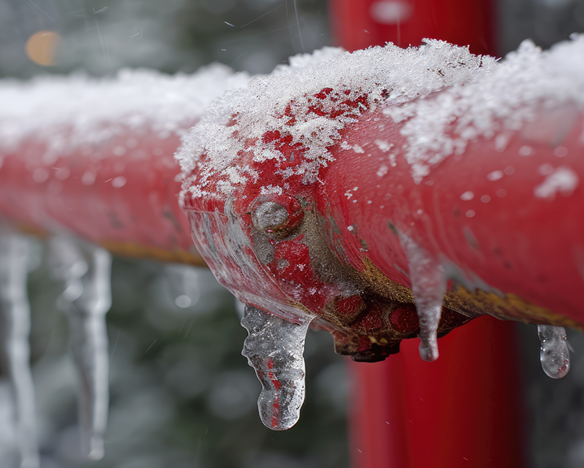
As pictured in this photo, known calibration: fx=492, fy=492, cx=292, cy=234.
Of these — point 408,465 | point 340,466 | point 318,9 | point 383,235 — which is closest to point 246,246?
point 383,235

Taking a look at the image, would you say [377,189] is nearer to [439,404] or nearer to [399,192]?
[399,192]

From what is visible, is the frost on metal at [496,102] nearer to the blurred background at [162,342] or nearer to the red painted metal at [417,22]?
the red painted metal at [417,22]

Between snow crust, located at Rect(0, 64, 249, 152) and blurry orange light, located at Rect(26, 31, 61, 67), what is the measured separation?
1.43 m

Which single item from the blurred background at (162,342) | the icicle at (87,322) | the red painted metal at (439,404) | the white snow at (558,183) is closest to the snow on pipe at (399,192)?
the white snow at (558,183)

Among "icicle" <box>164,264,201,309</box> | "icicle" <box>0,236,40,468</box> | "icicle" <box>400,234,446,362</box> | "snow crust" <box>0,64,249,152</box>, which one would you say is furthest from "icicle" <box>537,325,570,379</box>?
"icicle" <box>0,236,40,468</box>

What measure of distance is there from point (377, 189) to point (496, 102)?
49mm

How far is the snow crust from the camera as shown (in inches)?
13.8

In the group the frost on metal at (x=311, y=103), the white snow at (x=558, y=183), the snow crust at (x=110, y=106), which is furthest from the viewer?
the snow crust at (x=110, y=106)

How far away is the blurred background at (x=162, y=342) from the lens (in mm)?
1656

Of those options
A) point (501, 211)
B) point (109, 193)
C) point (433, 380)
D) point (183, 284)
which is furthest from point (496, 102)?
point (183, 284)

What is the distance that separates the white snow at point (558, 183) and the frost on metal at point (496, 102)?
0.06 ft

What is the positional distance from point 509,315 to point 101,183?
285mm

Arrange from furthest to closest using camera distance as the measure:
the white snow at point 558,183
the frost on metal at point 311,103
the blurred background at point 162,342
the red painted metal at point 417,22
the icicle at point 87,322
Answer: the blurred background at point 162,342, the icicle at point 87,322, the red painted metal at point 417,22, the frost on metal at point 311,103, the white snow at point 558,183

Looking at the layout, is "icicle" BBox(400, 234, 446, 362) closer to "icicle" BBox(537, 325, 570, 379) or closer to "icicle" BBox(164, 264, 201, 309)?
"icicle" BBox(537, 325, 570, 379)
